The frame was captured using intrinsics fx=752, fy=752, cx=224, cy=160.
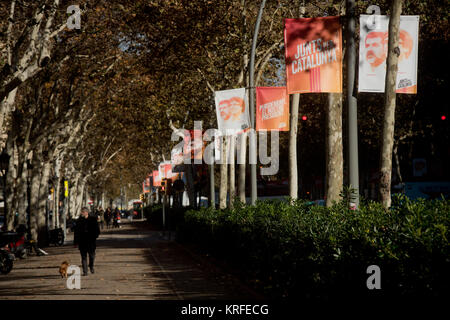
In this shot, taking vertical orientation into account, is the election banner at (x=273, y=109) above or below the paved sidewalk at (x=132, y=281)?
above

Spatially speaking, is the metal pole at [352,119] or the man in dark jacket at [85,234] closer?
the metal pole at [352,119]

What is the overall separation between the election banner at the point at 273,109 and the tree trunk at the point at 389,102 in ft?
16.9

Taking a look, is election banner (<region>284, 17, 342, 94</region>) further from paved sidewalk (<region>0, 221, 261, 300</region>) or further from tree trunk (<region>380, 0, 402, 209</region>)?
paved sidewalk (<region>0, 221, 261, 300</region>)

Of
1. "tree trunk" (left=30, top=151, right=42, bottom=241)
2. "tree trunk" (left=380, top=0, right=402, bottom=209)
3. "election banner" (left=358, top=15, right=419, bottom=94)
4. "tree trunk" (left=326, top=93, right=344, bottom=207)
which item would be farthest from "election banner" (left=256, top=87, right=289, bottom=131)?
"tree trunk" (left=30, top=151, right=42, bottom=241)

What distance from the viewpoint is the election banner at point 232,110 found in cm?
2141

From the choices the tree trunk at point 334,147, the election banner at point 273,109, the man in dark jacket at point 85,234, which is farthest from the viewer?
the election banner at point 273,109

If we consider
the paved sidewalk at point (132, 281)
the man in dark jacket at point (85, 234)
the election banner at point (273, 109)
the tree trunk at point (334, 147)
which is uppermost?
the election banner at point (273, 109)

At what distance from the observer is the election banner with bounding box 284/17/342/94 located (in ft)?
40.1

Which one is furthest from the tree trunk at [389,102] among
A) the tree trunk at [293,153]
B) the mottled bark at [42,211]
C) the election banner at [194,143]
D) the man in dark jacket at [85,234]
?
the mottled bark at [42,211]

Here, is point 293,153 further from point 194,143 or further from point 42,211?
point 42,211

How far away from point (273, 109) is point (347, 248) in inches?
415

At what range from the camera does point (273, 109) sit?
19.0 meters

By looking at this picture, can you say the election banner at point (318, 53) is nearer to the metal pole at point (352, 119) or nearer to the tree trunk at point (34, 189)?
the metal pole at point (352, 119)

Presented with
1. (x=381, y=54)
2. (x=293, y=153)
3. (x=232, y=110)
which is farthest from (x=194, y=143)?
(x=381, y=54)
